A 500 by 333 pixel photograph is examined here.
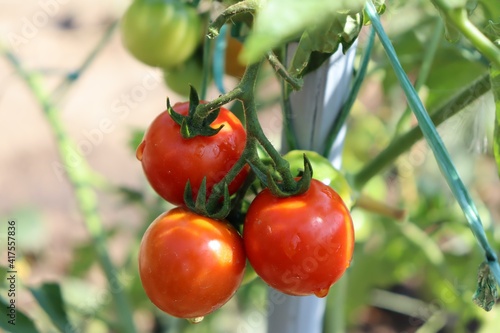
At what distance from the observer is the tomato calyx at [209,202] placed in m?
0.44

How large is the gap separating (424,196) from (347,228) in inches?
28.7

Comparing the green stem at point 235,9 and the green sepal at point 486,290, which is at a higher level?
the green stem at point 235,9

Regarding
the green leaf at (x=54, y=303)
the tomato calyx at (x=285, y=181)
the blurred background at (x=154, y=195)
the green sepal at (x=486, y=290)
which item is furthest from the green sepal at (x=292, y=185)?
the green leaf at (x=54, y=303)

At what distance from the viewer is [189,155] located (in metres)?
0.46

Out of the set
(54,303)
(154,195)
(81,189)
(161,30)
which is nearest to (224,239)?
(161,30)

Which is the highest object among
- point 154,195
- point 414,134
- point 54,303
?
point 414,134

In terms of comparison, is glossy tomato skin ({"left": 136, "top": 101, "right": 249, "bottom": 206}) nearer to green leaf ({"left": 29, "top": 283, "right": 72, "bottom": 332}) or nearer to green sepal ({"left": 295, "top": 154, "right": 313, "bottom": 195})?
A: green sepal ({"left": 295, "top": 154, "right": 313, "bottom": 195})

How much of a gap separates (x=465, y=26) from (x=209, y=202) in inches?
7.8

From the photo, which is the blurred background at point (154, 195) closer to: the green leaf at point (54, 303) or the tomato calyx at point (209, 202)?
the green leaf at point (54, 303)

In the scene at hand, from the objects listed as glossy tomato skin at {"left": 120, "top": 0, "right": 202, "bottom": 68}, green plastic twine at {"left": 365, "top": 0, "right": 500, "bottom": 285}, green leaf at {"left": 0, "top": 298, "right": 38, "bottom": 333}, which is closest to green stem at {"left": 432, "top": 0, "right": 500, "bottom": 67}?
green plastic twine at {"left": 365, "top": 0, "right": 500, "bottom": 285}

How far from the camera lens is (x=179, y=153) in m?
0.46

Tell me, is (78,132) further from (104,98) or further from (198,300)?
(198,300)

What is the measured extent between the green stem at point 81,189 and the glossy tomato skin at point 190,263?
45 cm

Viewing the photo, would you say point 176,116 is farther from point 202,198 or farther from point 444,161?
point 444,161
